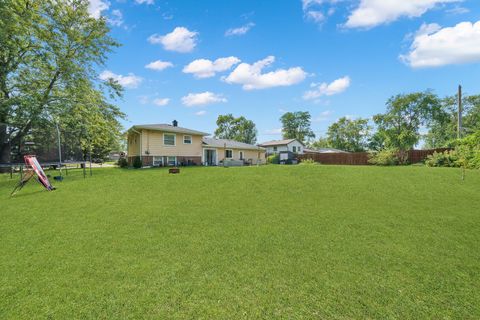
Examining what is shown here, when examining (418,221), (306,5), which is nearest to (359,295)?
(418,221)

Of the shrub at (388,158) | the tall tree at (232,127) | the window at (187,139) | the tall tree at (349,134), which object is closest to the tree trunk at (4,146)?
the window at (187,139)

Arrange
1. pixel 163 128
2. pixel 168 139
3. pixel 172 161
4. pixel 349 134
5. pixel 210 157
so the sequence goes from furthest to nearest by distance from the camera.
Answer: pixel 349 134, pixel 210 157, pixel 172 161, pixel 168 139, pixel 163 128

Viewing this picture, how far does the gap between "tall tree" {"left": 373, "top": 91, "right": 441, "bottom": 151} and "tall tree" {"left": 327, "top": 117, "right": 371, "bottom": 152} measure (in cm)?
826

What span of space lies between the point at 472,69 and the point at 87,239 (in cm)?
2302

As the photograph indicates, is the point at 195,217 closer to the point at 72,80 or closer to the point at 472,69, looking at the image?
the point at 72,80

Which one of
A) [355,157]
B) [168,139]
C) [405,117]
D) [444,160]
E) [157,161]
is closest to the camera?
[444,160]

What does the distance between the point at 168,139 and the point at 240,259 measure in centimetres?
1910

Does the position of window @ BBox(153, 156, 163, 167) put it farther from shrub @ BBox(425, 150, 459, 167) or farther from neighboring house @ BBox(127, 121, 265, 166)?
shrub @ BBox(425, 150, 459, 167)

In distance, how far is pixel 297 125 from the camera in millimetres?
62625

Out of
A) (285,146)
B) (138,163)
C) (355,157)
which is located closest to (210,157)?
(138,163)

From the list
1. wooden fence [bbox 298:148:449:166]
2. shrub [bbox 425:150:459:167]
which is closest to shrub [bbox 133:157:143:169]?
wooden fence [bbox 298:148:449:166]

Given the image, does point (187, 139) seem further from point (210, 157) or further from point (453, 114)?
point (453, 114)

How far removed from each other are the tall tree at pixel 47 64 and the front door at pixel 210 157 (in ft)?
33.1

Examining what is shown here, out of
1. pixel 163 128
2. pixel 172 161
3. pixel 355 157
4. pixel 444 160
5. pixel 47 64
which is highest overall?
pixel 47 64
